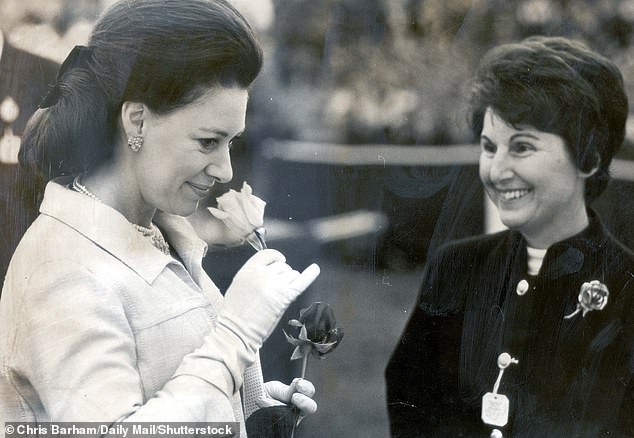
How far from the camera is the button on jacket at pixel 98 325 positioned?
246 cm

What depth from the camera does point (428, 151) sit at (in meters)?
2.82

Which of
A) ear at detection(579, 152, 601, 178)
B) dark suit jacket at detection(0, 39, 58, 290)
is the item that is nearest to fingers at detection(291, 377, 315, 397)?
dark suit jacket at detection(0, 39, 58, 290)

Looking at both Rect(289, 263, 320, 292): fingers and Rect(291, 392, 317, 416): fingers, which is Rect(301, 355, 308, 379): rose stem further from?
Rect(289, 263, 320, 292): fingers

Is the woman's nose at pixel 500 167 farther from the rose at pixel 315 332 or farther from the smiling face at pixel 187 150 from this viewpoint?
the smiling face at pixel 187 150

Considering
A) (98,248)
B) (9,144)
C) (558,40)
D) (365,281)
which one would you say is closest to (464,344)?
(365,281)

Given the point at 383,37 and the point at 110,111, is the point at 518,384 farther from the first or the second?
the point at 110,111

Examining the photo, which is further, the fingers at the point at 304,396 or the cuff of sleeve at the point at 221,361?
the fingers at the point at 304,396

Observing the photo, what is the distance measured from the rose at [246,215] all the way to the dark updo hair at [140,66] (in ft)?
1.22

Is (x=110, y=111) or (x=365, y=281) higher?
(x=110, y=111)

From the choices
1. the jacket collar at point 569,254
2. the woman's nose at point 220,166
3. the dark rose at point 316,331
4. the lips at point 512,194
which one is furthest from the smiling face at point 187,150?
the jacket collar at point 569,254

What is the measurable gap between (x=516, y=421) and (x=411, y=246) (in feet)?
2.22

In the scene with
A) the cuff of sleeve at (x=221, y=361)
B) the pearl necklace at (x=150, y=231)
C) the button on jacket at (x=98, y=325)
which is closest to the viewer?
the button on jacket at (x=98, y=325)

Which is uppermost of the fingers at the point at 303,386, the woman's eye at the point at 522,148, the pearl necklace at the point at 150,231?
the woman's eye at the point at 522,148

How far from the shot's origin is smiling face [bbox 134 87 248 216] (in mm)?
2652
